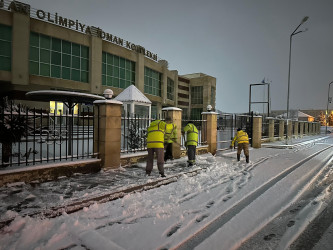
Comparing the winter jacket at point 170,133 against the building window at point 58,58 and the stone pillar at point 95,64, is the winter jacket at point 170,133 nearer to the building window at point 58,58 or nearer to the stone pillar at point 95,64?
the building window at point 58,58

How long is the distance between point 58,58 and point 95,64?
165 inches

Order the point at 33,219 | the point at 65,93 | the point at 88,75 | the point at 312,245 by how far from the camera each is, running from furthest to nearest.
Answer: the point at 88,75 → the point at 65,93 → the point at 33,219 → the point at 312,245

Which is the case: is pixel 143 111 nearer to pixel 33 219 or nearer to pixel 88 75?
pixel 33 219

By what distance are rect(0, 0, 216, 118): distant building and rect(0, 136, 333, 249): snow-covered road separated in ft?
68.8

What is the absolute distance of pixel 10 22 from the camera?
68.9 feet

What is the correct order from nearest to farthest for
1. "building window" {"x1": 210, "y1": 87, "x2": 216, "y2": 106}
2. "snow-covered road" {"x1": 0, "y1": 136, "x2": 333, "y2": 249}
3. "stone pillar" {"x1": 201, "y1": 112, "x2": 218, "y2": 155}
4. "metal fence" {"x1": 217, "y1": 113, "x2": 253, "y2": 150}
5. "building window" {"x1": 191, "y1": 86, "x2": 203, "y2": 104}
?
"snow-covered road" {"x1": 0, "y1": 136, "x2": 333, "y2": 249} → "stone pillar" {"x1": 201, "y1": 112, "x2": 218, "y2": 155} → "metal fence" {"x1": 217, "y1": 113, "x2": 253, "y2": 150} → "building window" {"x1": 191, "y1": 86, "x2": 203, "y2": 104} → "building window" {"x1": 210, "y1": 87, "x2": 216, "y2": 106}

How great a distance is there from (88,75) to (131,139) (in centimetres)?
1970

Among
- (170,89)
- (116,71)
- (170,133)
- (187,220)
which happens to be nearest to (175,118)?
(170,133)

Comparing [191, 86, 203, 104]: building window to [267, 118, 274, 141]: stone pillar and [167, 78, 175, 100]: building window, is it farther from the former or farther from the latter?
[267, 118, 274, 141]: stone pillar

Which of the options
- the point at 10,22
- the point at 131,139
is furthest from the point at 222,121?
the point at 10,22

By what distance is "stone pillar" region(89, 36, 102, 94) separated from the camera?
26.4 m

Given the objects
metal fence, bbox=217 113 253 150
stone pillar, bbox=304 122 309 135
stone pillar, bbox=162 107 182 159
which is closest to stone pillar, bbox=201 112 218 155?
metal fence, bbox=217 113 253 150

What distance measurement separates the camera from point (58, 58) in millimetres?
24047

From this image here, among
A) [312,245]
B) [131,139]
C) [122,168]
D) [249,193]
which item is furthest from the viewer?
[131,139]
